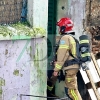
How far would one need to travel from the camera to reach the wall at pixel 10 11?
17.6 ft

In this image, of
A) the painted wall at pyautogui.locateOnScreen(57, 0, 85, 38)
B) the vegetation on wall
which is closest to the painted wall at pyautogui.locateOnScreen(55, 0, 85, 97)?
the painted wall at pyautogui.locateOnScreen(57, 0, 85, 38)

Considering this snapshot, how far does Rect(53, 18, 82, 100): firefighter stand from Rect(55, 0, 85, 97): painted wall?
61 centimetres

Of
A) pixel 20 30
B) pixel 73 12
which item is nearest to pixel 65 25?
pixel 73 12

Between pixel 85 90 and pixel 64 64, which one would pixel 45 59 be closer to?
pixel 64 64

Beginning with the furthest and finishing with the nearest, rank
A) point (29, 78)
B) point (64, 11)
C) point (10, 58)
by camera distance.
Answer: point (64, 11), point (29, 78), point (10, 58)

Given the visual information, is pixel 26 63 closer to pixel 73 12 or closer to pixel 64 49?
pixel 64 49

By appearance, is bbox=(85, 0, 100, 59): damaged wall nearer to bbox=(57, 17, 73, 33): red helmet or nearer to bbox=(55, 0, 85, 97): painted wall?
bbox=(55, 0, 85, 97): painted wall

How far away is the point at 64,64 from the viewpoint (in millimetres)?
6109

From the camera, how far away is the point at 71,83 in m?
6.22

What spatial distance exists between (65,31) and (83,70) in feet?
2.94

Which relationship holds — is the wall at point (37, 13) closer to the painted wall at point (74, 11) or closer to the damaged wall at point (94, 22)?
the painted wall at point (74, 11)

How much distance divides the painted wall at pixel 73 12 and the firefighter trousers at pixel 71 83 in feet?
1.97

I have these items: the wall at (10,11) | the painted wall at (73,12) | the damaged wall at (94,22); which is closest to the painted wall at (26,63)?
the wall at (10,11)

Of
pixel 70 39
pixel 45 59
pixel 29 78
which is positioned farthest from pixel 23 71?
pixel 70 39
